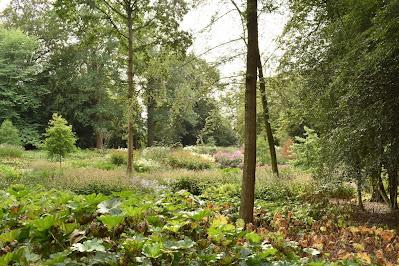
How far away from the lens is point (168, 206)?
3334 millimetres

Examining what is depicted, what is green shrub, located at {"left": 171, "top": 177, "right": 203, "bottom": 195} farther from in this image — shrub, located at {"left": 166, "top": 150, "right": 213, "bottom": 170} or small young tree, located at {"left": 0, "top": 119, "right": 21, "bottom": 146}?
small young tree, located at {"left": 0, "top": 119, "right": 21, "bottom": 146}

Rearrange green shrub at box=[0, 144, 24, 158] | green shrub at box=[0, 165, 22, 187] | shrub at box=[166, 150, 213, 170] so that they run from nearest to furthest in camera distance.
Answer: green shrub at box=[0, 165, 22, 187], shrub at box=[166, 150, 213, 170], green shrub at box=[0, 144, 24, 158]

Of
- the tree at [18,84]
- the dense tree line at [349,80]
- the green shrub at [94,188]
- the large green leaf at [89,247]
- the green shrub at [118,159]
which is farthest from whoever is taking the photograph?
the tree at [18,84]

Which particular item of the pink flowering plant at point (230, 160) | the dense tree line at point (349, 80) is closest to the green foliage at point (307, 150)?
the dense tree line at point (349, 80)

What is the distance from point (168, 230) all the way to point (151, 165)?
14.9 metres

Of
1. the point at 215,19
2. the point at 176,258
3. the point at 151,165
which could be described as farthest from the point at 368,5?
the point at 151,165

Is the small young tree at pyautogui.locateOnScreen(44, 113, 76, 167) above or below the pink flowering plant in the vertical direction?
above

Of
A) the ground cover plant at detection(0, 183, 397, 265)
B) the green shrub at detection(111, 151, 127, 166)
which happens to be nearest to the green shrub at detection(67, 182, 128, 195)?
the ground cover plant at detection(0, 183, 397, 265)

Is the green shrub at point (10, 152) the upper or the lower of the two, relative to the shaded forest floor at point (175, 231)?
upper

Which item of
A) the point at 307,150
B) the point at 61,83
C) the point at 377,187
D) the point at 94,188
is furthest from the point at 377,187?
the point at 61,83

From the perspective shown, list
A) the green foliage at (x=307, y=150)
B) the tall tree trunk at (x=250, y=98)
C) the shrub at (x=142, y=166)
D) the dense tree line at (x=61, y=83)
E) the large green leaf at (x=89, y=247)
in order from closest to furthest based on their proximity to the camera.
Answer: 1. the large green leaf at (x=89, y=247)
2. the tall tree trunk at (x=250, y=98)
3. the green foliage at (x=307, y=150)
4. the shrub at (x=142, y=166)
5. the dense tree line at (x=61, y=83)

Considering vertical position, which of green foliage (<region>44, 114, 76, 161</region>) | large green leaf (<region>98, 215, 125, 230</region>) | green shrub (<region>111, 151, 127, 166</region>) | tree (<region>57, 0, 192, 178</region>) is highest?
tree (<region>57, 0, 192, 178</region>)

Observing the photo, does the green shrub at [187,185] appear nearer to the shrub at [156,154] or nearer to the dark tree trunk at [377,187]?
the dark tree trunk at [377,187]

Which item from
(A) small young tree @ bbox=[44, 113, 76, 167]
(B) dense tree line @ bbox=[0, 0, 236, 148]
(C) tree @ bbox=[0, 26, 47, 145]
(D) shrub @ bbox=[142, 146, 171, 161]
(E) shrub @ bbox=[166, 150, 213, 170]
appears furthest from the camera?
(B) dense tree line @ bbox=[0, 0, 236, 148]
